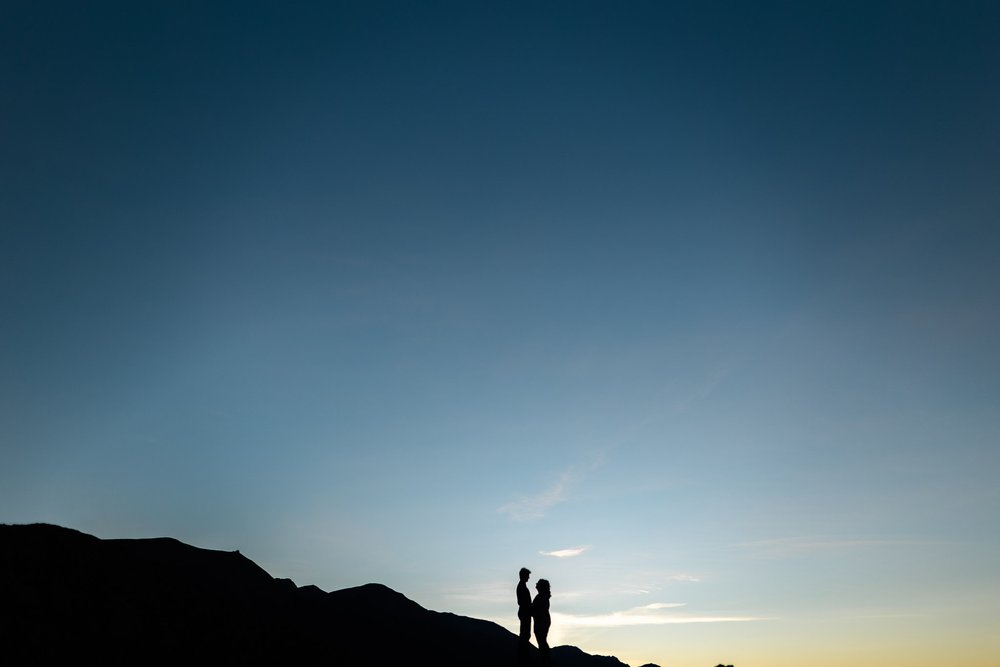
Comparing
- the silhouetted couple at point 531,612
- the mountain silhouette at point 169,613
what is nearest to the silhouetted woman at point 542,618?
the silhouetted couple at point 531,612

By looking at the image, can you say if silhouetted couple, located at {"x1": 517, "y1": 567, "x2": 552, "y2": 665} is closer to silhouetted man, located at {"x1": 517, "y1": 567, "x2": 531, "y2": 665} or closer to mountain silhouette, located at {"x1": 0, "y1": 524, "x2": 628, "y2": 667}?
silhouetted man, located at {"x1": 517, "y1": 567, "x2": 531, "y2": 665}

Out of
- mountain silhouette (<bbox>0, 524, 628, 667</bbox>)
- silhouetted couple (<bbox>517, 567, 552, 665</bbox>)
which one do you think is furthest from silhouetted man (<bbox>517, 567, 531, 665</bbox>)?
mountain silhouette (<bbox>0, 524, 628, 667</bbox>)

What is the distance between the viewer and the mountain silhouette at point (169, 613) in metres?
17.5

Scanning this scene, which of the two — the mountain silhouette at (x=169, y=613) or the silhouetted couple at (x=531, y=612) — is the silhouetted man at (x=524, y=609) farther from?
the mountain silhouette at (x=169, y=613)

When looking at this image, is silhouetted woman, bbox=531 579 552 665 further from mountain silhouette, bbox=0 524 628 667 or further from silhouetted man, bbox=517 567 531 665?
mountain silhouette, bbox=0 524 628 667

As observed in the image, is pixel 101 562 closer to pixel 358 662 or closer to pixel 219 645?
pixel 219 645

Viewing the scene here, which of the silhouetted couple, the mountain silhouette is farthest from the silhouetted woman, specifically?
the mountain silhouette

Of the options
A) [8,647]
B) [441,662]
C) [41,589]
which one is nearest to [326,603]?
[441,662]

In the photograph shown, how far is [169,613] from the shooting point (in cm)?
2083

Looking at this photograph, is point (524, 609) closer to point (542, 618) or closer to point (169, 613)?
point (542, 618)

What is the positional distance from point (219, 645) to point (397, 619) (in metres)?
17.5

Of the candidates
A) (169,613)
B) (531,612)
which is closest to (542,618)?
(531,612)

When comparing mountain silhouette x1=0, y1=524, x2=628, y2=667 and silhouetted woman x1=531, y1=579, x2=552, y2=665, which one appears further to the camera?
mountain silhouette x1=0, y1=524, x2=628, y2=667

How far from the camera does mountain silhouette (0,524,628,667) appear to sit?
17.5 m
